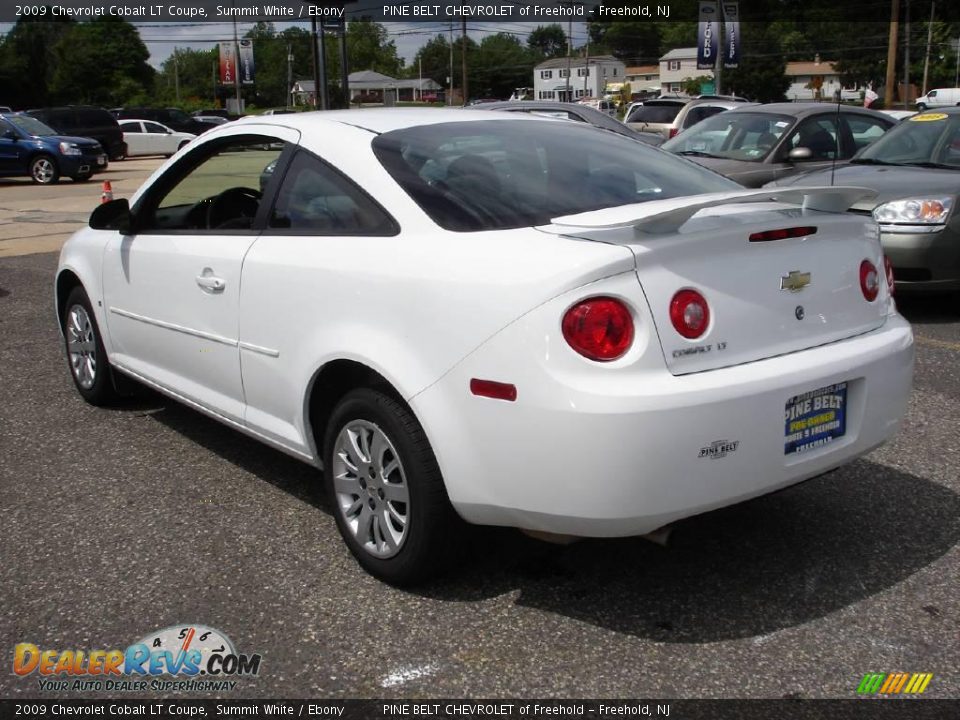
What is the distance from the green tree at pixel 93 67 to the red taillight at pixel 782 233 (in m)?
79.1

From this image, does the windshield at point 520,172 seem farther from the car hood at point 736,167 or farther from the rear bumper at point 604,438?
the car hood at point 736,167

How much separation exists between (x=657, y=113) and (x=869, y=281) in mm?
17193

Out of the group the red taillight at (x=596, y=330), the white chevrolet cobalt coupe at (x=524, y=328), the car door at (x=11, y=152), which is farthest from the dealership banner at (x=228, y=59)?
the red taillight at (x=596, y=330)

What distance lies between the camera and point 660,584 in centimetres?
345

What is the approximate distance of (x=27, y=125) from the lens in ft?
79.3

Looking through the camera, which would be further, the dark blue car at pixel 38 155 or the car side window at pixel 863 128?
the dark blue car at pixel 38 155

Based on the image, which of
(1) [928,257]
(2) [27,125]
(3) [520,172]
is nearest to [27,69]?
(2) [27,125]

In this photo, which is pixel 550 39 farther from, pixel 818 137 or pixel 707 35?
pixel 818 137

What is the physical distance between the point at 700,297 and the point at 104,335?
3347 millimetres

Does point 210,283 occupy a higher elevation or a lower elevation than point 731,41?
lower

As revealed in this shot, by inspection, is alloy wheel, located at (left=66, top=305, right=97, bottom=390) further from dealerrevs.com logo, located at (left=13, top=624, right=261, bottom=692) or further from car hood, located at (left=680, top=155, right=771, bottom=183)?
car hood, located at (left=680, top=155, right=771, bottom=183)

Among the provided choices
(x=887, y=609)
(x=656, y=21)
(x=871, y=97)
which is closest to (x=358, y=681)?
(x=887, y=609)

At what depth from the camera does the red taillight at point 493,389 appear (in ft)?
9.49

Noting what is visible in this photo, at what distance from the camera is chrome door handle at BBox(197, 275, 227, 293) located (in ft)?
13.3
